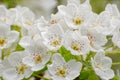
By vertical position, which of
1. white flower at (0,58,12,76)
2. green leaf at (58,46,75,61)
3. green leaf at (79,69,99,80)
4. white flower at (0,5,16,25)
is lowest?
green leaf at (79,69,99,80)

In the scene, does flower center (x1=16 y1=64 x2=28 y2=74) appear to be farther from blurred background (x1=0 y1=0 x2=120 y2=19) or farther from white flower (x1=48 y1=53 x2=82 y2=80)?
blurred background (x1=0 y1=0 x2=120 y2=19)

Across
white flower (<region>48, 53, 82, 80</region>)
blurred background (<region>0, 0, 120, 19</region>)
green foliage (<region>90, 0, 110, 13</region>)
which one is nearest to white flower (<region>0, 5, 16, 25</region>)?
white flower (<region>48, 53, 82, 80</region>)

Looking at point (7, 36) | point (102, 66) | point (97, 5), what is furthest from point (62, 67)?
point (97, 5)

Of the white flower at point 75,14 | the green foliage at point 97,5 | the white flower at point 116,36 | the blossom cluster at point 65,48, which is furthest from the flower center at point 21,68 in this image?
the green foliage at point 97,5

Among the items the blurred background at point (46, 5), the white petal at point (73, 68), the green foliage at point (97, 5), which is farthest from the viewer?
the green foliage at point (97, 5)

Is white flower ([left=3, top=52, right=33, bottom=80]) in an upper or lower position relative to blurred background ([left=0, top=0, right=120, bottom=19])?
lower

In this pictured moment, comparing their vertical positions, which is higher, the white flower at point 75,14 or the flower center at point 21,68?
the white flower at point 75,14

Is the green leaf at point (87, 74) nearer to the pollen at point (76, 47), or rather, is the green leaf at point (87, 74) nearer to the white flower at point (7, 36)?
the pollen at point (76, 47)
